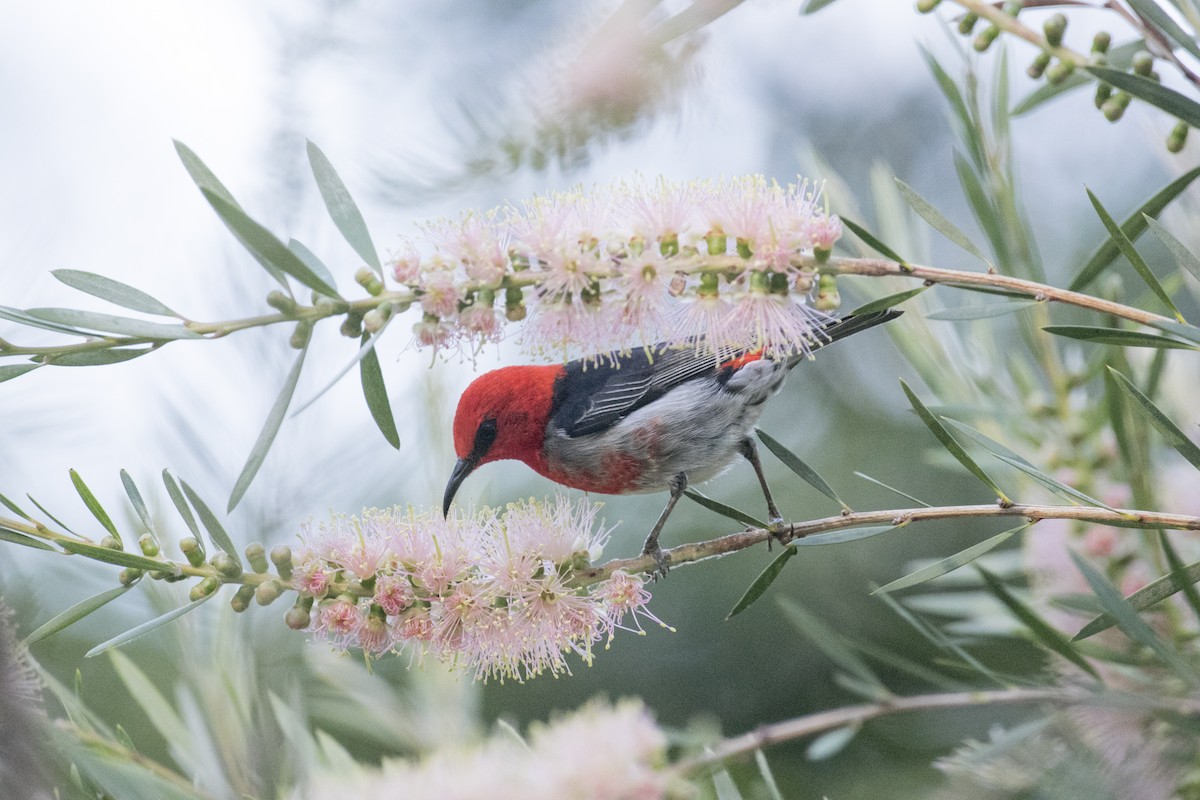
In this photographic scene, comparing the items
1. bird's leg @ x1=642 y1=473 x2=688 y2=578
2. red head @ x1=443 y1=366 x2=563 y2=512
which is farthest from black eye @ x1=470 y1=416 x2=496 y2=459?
bird's leg @ x1=642 y1=473 x2=688 y2=578

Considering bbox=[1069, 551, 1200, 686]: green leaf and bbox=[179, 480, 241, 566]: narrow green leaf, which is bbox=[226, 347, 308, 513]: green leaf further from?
bbox=[1069, 551, 1200, 686]: green leaf

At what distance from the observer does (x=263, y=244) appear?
44 cm

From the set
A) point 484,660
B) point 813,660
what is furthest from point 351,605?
point 813,660

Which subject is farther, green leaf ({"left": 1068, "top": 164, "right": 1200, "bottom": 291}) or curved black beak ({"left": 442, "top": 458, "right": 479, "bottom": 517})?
curved black beak ({"left": 442, "top": 458, "right": 479, "bottom": 517})

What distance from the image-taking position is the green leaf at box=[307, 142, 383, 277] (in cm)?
49

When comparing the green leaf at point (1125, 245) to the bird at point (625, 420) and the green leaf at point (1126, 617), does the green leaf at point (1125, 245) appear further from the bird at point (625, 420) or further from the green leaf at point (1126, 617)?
the bird at point (625, 420)

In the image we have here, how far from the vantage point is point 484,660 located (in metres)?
0.66

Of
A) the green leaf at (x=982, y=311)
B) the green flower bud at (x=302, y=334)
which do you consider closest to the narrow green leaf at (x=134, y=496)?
the green flower bud at (x=302, y=334)

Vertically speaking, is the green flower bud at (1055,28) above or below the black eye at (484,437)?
above

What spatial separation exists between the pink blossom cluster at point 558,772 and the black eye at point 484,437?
0.33 meters

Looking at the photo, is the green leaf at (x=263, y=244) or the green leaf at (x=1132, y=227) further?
the green leaf at (x=1132, y=227)

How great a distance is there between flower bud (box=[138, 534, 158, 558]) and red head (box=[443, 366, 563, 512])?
331mm

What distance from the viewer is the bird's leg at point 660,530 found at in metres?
0.66

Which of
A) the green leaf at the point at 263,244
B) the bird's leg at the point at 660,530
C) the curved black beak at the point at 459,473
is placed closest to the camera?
the green leaf at the point at 263,244
